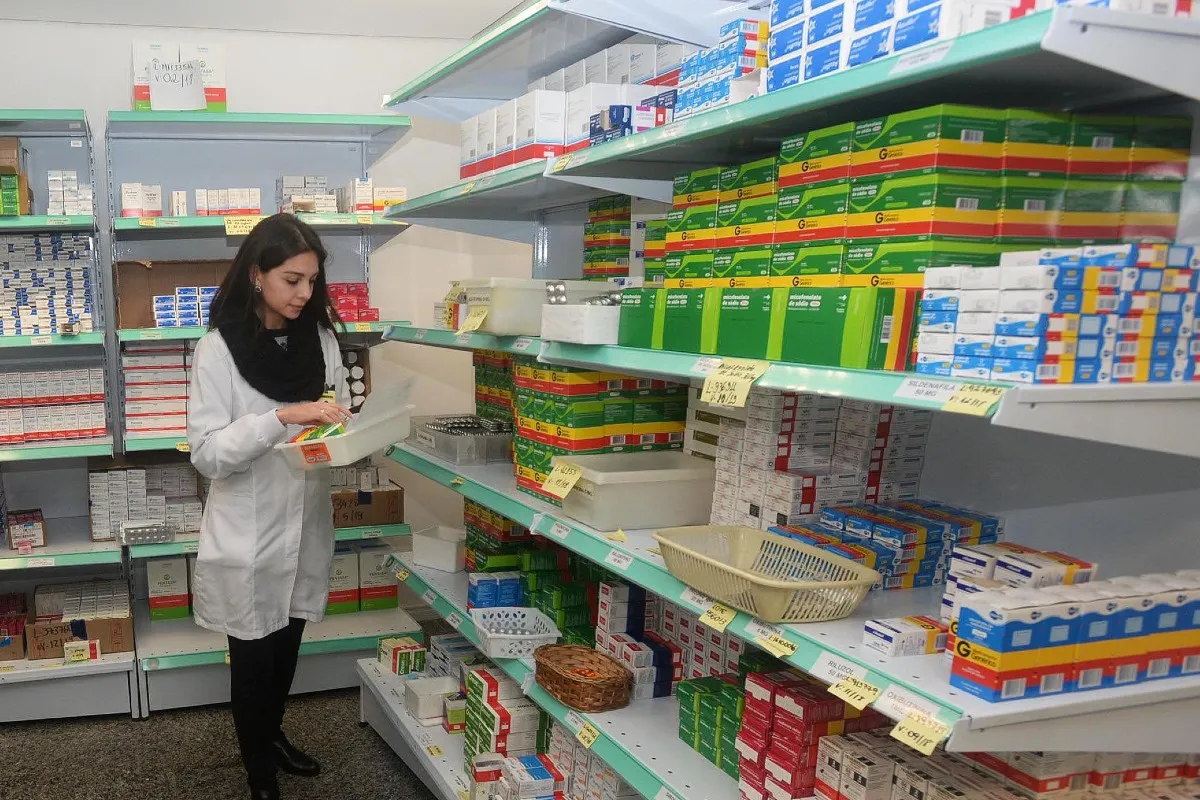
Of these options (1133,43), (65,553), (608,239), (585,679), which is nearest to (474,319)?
(608,239)

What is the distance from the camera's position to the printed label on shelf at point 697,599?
6.45 ft

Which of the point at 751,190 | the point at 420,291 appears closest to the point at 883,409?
the point at 751,190

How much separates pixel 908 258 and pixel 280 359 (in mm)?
2184

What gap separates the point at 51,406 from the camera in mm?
4262

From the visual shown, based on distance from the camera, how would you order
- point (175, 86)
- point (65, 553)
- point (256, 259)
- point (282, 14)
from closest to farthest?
point (256, 259)
point (65, 553)
point (175, 86)
point (282, 14)

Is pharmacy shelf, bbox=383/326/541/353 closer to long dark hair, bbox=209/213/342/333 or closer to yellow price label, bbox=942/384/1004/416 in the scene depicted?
long dark hair, bbox=209/213/342/333

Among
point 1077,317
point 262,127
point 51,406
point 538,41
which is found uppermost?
point 538,41

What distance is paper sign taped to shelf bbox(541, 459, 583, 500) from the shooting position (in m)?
2.60

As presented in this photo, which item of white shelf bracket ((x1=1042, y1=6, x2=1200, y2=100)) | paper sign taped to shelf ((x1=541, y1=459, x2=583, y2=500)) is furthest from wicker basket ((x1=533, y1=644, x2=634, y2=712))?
white shelf bracket ((x1=1042, y1=6, x2=1200, y2=100))

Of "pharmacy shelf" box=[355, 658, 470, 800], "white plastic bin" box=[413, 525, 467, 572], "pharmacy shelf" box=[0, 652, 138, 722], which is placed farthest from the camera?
"pharmacy shelf" box=[0, 652, 138, 722]

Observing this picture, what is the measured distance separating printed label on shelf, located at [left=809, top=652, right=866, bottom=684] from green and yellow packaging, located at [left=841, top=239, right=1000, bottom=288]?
61 cm

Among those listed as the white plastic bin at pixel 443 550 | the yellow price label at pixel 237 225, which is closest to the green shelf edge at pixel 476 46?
the yellow price label at pixel 237 225

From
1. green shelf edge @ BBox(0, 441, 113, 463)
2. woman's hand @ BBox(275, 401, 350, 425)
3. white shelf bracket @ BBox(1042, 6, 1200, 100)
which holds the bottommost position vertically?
green shelf edge @ BBox(0, 441, 113, 463)

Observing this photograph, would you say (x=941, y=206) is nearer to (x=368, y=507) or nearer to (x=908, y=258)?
(x=908, y=258)
